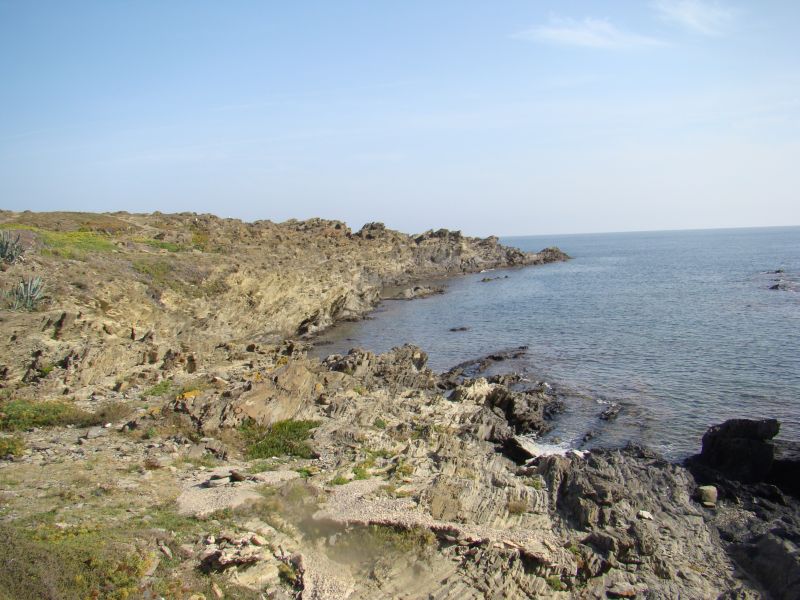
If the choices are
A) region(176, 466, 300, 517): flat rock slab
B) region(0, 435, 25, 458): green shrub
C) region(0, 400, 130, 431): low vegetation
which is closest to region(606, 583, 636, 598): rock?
region(176, 466, 300, 517): flat rock slab

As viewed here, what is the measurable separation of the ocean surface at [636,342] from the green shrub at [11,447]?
22.4 m

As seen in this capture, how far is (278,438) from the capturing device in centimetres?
2177

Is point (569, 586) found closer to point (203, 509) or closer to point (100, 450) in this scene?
point (203, 509)


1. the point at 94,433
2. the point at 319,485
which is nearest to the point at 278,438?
the point at 319,485

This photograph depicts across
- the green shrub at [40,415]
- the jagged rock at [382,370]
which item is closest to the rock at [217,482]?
the green shrub at [40,415]

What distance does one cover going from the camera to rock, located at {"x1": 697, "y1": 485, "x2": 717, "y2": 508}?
Answer: 19406mm

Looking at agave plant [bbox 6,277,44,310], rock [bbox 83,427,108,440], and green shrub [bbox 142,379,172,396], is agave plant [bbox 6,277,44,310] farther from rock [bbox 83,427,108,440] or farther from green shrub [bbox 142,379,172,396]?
rock [bbox 83,427,108,440]

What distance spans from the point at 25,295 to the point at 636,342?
1754 inches

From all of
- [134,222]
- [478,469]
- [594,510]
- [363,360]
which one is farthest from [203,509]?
[134,222]

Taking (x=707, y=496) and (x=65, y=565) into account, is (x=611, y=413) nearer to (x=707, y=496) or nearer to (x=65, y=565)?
(x=707, y=496)

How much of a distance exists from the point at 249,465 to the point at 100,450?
5.18 metres

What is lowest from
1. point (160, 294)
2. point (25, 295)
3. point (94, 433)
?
point (94, 433)

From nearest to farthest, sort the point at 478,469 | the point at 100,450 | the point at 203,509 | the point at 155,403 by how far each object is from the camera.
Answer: the point at 203,509, the point at 100,450, the point at 478,469, the point at 155,403

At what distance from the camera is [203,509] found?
14805 mm
